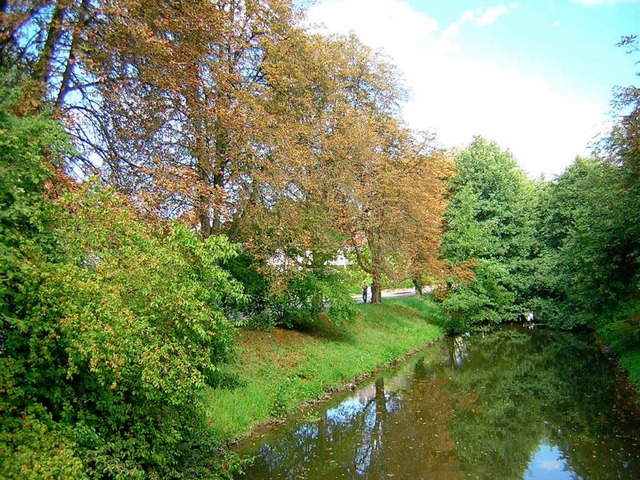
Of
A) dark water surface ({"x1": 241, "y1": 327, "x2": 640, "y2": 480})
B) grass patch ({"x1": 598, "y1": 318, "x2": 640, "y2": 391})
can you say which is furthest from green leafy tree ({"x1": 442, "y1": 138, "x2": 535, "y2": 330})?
dark water surface ({"x1": 241, "y1": 327, "x2": 640, "y2": 480})

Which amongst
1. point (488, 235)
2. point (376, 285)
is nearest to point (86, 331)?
point (376, 285)

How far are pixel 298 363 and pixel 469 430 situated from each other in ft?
21.8

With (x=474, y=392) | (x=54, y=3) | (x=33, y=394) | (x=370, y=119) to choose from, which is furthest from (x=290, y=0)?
(x=474, y=392)

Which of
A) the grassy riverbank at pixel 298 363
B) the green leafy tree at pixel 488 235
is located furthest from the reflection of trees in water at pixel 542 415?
the green leafy tree at pixel 488 235

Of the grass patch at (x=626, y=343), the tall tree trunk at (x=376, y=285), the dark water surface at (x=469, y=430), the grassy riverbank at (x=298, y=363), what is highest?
the tall tree trunk at (x=376, y=285)

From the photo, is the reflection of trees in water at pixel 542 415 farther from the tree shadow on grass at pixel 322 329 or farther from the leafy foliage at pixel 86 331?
the leafy foliage at pixel 86 331

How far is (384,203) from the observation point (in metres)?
26.0

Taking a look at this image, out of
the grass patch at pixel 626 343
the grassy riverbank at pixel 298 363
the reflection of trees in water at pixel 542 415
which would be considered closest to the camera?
the reflection of trees in water at pixel 542 415

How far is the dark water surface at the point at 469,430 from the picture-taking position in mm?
10977

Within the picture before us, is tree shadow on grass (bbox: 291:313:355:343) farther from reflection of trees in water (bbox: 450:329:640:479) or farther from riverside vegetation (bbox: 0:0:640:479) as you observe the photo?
reflection of trees in water (bbox: 450:329:640:479)

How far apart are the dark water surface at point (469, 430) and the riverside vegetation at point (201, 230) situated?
60.1 inches

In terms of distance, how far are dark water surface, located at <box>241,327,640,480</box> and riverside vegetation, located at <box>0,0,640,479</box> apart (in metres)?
1.53

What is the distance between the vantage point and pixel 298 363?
1797 centimetres

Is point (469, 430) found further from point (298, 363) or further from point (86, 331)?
point (86, 331)
